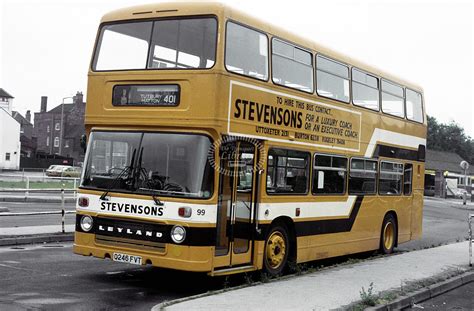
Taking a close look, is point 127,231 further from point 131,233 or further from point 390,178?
point 390,178

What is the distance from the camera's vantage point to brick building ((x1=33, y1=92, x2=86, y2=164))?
10312 cm

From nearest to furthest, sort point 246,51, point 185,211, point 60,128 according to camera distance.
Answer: point 185,211
point 246,51
point 60,128

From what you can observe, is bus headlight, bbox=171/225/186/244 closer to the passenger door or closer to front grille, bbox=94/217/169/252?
front grille, bbox=94/217/169/252

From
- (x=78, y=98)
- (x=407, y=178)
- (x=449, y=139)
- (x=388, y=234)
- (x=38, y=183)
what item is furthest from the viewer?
(x=449, y=139)

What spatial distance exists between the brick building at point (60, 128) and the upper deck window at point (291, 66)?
92.2 m

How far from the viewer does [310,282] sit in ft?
32.6

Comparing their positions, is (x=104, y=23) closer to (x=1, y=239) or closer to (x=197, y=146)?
(x=197, y=146)

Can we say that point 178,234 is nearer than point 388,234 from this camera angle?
Yes

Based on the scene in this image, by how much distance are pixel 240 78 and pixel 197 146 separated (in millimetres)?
1380

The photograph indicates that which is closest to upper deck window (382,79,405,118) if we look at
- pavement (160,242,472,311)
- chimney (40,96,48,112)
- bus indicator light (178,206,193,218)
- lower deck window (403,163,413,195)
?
lower deck window (403,163,413,195)

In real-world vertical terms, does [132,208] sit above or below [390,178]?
below

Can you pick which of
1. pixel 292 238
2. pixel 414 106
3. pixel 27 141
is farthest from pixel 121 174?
pixel 27 141

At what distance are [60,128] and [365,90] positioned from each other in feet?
321

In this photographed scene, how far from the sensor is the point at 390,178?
15109mm
